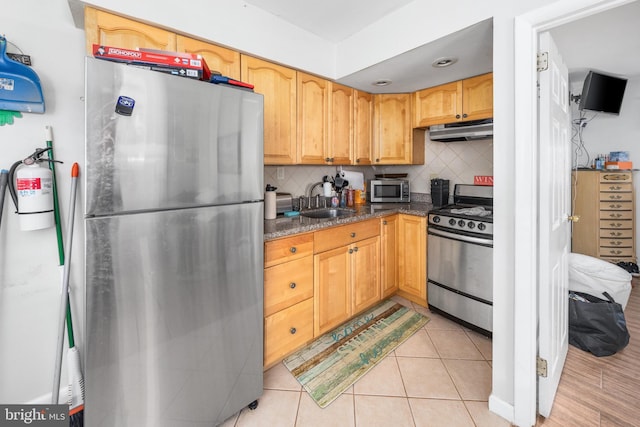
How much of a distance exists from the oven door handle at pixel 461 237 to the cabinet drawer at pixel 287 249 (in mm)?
1233

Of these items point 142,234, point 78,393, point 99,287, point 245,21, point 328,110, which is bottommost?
point 78,393

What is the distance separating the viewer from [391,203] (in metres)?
3.14

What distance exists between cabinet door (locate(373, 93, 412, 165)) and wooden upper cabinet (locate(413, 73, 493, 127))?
11cm

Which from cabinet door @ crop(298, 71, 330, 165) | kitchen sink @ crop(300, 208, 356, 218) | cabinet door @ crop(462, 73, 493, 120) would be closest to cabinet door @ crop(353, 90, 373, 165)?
cabinet door @ crop(298, 71, 330, 165)

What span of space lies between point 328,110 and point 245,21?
94cm

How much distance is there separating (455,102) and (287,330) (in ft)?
8.03

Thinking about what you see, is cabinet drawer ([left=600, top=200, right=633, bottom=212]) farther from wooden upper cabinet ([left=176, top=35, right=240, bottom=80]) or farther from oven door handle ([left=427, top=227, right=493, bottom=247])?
wooden upper cabinet ([left=176, top=35, right=240, bottom=80])

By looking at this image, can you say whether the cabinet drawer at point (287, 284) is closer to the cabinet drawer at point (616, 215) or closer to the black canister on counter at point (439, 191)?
the black canister on counter at point (439, 191)

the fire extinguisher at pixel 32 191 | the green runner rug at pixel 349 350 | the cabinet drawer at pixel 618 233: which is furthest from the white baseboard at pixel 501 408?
the cabinet drawer at pixel 618 233

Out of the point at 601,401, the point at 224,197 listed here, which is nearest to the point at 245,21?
the point at 224,197

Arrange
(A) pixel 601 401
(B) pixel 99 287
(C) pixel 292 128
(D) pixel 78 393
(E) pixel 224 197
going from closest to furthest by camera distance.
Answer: (B) pixel 99 287 → (E) pixel 224 197 → (D) pixel 78 393 → (A) pixel 601 401 → (C) pixel 292 128

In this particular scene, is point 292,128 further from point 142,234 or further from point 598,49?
point 598,49

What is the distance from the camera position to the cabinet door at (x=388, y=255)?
2588mm

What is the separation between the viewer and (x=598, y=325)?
194 cm
